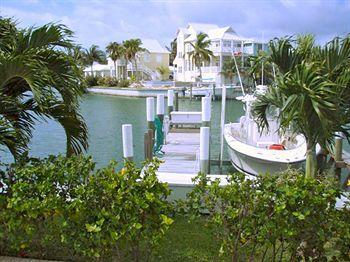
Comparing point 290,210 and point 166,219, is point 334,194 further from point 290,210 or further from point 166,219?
point 166,219

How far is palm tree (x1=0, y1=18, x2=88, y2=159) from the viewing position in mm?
4148

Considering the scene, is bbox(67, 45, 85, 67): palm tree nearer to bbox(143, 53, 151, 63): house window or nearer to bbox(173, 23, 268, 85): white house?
bbox(173, 23, 268, 85): white house

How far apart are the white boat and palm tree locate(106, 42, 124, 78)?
5535 cm

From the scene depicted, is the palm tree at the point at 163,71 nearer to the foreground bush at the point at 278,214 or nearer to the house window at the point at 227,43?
the house window at the point at 227,43

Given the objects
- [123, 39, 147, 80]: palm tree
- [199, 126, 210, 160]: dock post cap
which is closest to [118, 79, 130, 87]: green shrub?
[123, 39, 147, 80]: palm tree

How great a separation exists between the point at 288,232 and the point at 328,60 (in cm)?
242

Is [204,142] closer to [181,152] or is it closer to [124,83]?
[181,152]

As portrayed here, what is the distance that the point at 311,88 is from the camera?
170 inches

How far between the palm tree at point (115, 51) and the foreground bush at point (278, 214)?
210ft

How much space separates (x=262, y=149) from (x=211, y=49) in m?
51.1

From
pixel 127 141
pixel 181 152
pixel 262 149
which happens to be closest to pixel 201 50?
pixel 181 152

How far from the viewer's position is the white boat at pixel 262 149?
976 cm

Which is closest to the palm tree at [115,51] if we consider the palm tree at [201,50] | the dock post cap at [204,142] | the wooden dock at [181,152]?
the palm tree at [201,50]

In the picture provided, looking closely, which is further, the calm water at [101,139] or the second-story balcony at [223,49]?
the second-story balcony at [223,49]
